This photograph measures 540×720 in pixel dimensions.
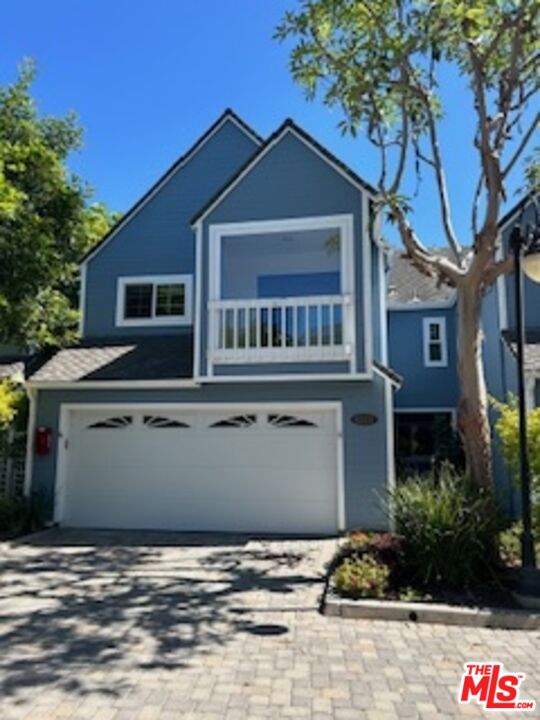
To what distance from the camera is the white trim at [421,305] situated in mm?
17453

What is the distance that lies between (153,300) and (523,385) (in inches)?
361

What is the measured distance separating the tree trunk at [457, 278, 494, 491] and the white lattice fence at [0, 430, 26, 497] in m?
8.91

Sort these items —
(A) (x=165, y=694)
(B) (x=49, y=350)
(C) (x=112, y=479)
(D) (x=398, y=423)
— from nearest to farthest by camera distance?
(A) (x=165, y=694)
(C) (x=112, y=479)
(B) (x=49, y=350)
(D) (x=398, y=423)

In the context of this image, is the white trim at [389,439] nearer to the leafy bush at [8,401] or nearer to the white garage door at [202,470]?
the white garage door at [202,470]

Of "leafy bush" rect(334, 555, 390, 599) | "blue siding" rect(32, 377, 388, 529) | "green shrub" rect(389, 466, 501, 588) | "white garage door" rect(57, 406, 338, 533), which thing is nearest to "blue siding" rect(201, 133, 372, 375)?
"blue siding" rect(32, 377, 388, 529)

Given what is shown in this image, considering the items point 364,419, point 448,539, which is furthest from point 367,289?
point 448,539

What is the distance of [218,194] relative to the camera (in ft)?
36.9

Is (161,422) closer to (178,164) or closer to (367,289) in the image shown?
(367,289)

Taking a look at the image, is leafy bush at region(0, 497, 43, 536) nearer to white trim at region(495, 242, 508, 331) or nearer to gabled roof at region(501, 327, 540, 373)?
gabled roof at region(501, 327, 540, 373)

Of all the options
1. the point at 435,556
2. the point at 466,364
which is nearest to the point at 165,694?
the point at 435,556

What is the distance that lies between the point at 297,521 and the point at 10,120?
40.8 ft

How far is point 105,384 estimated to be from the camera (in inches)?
446

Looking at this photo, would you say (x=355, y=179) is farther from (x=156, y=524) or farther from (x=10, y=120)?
(x=10, y=120)

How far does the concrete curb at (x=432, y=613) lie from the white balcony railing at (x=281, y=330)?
16.8 feet
